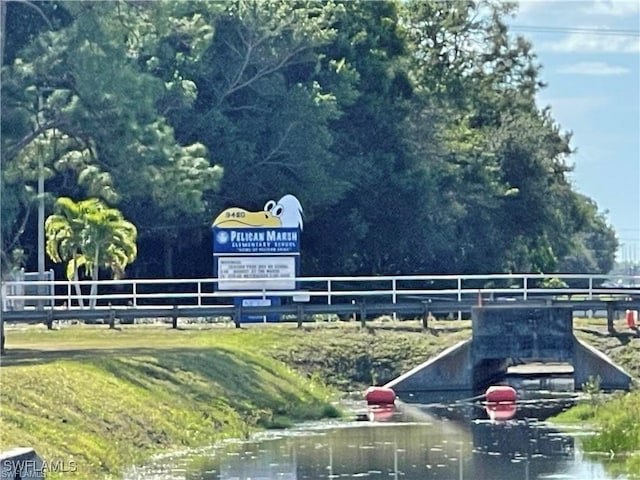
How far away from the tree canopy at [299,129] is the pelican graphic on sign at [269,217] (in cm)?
228

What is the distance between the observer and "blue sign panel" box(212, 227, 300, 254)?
50375mm

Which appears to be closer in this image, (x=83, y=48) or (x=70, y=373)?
(x=70, y=373)

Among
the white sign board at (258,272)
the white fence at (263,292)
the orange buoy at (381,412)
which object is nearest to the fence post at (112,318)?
the white fence at (263,292)

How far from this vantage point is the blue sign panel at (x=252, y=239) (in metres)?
50.4

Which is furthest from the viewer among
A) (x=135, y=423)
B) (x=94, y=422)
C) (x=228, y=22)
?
(x=228, y=22)

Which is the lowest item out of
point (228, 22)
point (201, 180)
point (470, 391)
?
point (470, 391)

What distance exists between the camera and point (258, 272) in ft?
165

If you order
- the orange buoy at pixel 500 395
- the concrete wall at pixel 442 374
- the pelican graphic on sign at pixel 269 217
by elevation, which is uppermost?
the pelican graphic on sign at pixel 269 217

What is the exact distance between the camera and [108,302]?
53.3 metres

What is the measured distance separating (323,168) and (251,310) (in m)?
13.2

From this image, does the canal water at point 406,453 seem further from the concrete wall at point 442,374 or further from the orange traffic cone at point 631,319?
the orange traffic cone at point 631,319

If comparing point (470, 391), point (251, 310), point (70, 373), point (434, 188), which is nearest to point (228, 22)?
point (434, 188)

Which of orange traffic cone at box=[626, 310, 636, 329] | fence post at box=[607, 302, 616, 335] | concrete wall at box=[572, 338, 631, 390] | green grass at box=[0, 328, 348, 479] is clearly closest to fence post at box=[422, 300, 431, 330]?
concrete wall at box=[572, 338, 631, 390]

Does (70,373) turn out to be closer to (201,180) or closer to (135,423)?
(135,423)
